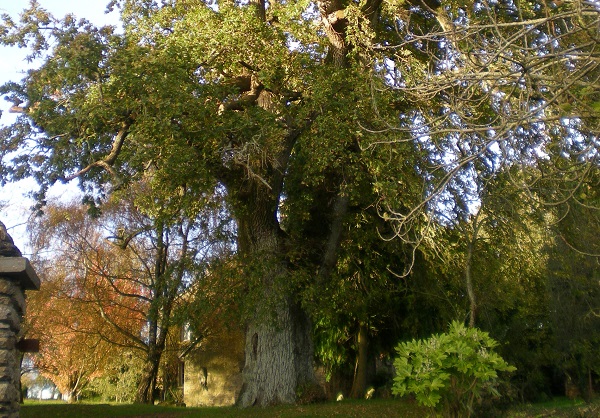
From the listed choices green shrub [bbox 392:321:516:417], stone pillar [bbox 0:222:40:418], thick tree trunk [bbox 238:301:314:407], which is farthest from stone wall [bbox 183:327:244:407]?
stone pillar [bbox 0:222:40:418]

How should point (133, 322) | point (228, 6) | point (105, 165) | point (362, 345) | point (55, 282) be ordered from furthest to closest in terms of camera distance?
1. point (133, 322)
2. point (55, 282)
3. point (362, 345)
4. point (228, 6)
5. point (105, 165)

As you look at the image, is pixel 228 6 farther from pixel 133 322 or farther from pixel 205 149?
pixel 133 322

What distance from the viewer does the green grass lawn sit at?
12958 mm

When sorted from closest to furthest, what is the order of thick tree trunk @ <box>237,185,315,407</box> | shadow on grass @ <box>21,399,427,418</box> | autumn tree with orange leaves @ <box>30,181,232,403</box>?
shadow on grass @ <box>21,399,427,418</box> → thick tree trunk @ <box>237,185,315,407</box> → autumn tree with orange leaves @ <box>30,181,232,403</box>

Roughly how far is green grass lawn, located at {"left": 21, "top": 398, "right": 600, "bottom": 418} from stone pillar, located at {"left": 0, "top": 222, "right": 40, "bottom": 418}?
664cm

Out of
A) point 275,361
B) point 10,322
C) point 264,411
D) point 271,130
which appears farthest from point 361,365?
point 10,322

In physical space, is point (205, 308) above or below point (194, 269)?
below

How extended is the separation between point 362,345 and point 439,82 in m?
13.9

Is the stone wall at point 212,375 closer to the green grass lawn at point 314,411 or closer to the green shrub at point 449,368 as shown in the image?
the green grass lawn at point 314,411

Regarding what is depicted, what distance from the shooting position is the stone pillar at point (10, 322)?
7797mm

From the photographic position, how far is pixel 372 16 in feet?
52.7

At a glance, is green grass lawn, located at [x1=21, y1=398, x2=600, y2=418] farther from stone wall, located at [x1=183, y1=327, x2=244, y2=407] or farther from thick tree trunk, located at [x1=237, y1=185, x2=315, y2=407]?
stone wall, located at [x1=183, y1=327, x2=244, y2=407]

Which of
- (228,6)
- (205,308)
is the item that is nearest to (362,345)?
(205,308)

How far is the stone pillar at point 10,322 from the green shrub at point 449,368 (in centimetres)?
543
